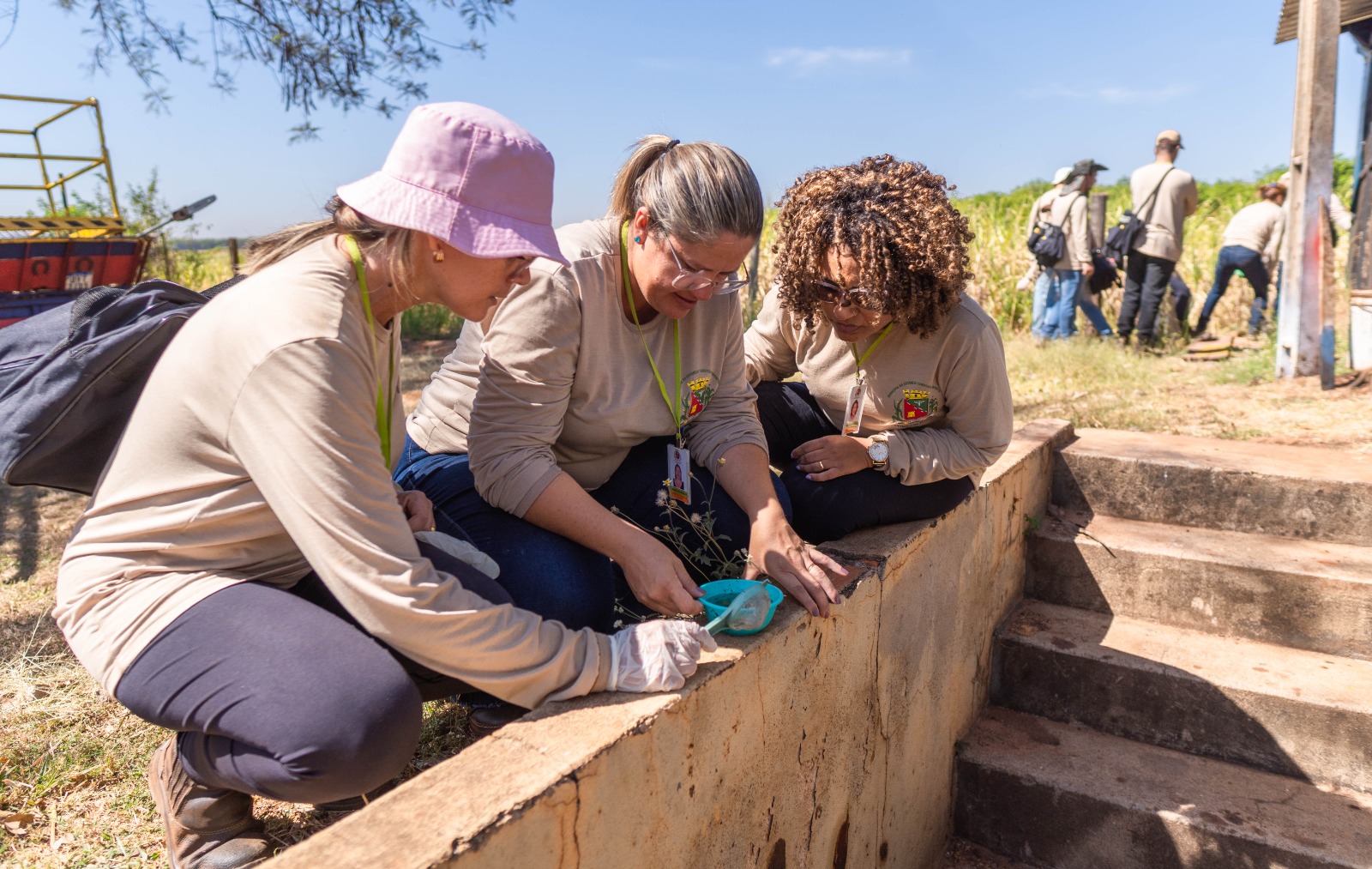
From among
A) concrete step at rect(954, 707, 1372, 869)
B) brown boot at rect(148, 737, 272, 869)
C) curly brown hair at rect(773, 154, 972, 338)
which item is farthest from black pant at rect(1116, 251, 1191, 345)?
brown boot at rect(148, 737, 272, 869)

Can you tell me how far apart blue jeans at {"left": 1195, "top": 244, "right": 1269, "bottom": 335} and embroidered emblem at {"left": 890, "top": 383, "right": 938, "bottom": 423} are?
743cm

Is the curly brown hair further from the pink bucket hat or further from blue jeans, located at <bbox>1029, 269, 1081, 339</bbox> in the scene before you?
blue jeans, located at <bbox>1029, 269, 1081, 339</bbox>

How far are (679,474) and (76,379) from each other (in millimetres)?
1302

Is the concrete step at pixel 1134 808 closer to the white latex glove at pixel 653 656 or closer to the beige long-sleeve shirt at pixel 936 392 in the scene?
the beige long-sleeve shirt at pixel 936 392

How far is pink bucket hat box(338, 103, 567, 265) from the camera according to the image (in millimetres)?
1560

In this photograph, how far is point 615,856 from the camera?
1.45 metres

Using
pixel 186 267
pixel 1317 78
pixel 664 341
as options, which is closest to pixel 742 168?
pixel 664 341

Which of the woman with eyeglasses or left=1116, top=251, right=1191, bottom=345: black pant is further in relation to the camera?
left=1116, top=251, right=1191, bottom=345: black pant

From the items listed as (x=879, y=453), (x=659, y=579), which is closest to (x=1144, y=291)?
(x=879, y=453)

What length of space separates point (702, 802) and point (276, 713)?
0.74 metres

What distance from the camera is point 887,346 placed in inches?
108

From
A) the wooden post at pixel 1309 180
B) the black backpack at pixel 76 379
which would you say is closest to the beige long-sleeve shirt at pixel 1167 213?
the wooden post at pixel 1309 180

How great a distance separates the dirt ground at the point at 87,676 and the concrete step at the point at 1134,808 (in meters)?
0.25

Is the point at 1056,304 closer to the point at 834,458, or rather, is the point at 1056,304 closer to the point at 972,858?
the point at 972,858
